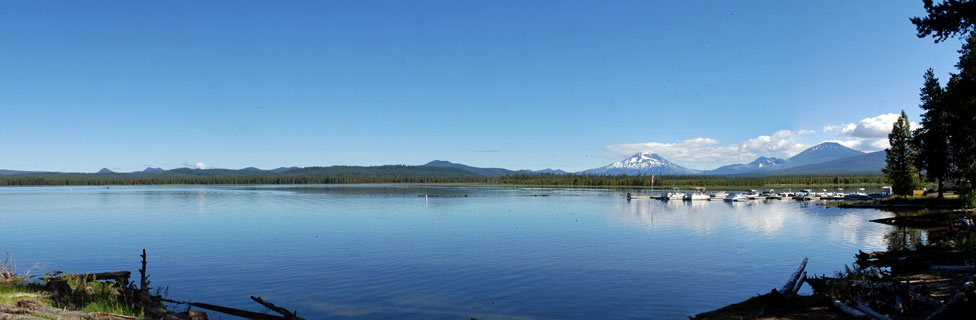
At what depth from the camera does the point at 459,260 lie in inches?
953

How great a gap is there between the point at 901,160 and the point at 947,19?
63854 mm

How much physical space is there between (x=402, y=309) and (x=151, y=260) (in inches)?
639

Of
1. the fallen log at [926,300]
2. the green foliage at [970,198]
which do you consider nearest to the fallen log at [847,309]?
the fallen log at [926,300]

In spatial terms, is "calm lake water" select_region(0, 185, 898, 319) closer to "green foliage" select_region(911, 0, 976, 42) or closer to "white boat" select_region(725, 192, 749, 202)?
"green foliage" select_region(911, 0, 976, 42)

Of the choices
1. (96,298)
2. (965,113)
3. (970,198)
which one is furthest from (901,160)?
(96,298)

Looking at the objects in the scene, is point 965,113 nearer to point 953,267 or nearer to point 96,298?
point 953,267

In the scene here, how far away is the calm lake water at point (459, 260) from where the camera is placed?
16109 millimetres

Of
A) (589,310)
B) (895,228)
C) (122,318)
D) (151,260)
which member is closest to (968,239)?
(589,310)

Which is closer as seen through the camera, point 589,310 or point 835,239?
point 589,310

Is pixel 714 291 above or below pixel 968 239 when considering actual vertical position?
below

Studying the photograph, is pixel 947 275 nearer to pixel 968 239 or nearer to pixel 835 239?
pixel 968 239

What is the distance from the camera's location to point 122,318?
34.5ft

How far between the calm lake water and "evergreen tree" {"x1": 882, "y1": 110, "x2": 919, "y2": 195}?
2772cm

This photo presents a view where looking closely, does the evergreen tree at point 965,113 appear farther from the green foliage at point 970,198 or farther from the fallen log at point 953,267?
the fallen log at point 953,267
